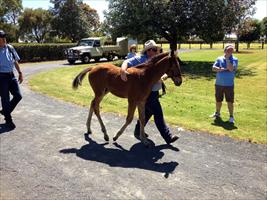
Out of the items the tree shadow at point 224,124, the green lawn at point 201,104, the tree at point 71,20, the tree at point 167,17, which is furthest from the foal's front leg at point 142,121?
the tree at point 71,20

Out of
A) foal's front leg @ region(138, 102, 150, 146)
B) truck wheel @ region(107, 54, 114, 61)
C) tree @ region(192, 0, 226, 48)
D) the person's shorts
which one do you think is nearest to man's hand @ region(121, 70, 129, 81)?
foal's front leg @ region(138, 102, 150, 146)

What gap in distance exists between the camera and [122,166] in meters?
6.01

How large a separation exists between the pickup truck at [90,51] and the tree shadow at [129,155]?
22.1 meters

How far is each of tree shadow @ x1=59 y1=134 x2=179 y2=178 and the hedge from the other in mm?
25741

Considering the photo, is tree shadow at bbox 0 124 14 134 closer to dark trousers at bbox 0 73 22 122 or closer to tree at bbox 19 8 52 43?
dark trousers at bbox 0 73 22 122

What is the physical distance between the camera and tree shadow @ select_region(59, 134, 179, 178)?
19.9 ft

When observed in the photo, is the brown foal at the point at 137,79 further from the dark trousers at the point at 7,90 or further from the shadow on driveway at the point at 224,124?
the shadow on driveway at the point at 224,124

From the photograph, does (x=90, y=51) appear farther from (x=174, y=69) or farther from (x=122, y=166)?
(x=122, y=166)

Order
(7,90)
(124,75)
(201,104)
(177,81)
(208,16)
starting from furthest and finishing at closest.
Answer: (208,16), (201,104), (7,90), (124,75), (177,81)

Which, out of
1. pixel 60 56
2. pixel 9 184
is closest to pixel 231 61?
pixel 9 184

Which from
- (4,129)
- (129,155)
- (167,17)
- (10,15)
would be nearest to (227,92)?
(129,155)

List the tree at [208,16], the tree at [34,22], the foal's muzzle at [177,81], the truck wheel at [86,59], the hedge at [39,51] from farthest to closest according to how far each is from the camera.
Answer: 1. the tree at [34,22]
2. the hedge at [39,51]
3. the truck wheel at [86,59]
4. the tree at [208,16]
5. the foal's muzzle at [177,81]

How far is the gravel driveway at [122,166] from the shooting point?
519cm

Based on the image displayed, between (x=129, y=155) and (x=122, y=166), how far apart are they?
507 millimetres
